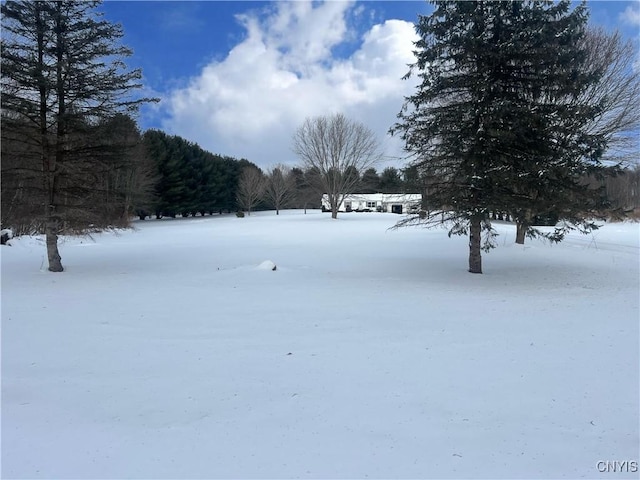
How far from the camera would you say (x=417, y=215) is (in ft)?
35.3

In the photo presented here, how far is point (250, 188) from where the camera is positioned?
57.7 meters

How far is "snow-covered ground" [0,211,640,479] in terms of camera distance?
2.68m

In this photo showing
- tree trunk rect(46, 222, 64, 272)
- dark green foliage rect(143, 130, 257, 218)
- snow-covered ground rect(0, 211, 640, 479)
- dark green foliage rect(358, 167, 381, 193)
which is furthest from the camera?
dark green foliage rect(143, 130, 257, 218)

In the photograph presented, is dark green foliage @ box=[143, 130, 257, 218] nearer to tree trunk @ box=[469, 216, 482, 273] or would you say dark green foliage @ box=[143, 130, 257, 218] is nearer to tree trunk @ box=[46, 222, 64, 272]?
tree trunk @ box=[46, 222, 64, 272]

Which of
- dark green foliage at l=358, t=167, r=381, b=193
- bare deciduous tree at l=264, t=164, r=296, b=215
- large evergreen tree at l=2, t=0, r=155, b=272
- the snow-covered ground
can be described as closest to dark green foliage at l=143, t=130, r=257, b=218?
bare deciduous tree at l=264, t=164, r=296, b=215

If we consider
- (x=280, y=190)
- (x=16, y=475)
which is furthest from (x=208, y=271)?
(x=280, y=190)

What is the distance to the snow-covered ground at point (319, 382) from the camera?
2.68 m

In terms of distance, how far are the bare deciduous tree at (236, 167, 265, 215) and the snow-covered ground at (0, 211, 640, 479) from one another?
5016 centimetres

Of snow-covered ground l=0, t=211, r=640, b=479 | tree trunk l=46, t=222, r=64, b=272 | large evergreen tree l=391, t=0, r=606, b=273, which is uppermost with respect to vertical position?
large evergreen tree l=391, t=0, r=606, b=273

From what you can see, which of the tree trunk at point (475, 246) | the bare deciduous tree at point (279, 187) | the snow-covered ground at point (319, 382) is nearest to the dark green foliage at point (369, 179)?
the bare deciduous tree at point (279, 187)

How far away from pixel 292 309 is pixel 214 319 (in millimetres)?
1368

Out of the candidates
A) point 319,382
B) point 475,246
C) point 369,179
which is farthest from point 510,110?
point 369,179

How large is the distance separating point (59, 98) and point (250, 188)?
1868 inches

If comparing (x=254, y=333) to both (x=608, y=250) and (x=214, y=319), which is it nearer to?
(x=214, y=319)
